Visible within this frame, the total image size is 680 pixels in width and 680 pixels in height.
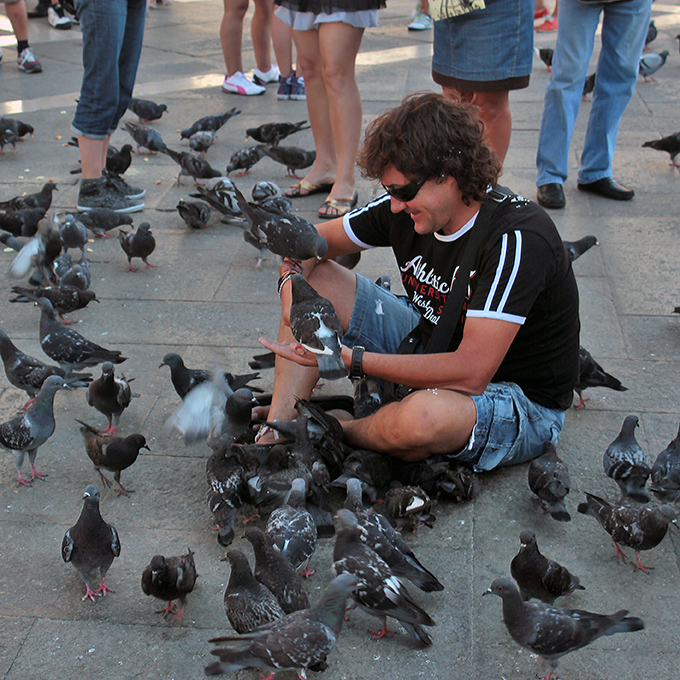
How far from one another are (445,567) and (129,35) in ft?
17.0

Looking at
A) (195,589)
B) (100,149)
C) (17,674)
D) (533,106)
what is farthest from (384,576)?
(533,106)

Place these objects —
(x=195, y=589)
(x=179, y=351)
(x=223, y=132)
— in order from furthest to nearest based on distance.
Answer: (x=223, y=132) → (x=179, y=351) → (x=195, y=589)

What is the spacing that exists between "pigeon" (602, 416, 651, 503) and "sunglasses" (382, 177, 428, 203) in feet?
4.78

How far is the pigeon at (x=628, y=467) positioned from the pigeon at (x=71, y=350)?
2803 mm

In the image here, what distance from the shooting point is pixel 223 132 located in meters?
9.00

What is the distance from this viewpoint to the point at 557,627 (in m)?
2.64

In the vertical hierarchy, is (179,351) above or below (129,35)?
below

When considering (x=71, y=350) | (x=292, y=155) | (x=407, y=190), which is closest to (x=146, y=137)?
(x=292, y=155)

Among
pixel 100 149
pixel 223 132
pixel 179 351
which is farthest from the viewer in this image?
pixel 223 132

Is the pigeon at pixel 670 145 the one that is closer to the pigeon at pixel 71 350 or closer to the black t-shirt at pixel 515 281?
the black t-shirt at pixel 515 281

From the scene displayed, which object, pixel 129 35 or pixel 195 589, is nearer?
pixel 195 589

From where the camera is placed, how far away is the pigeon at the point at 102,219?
6.32m

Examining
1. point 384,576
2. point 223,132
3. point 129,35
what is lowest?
point 223,132

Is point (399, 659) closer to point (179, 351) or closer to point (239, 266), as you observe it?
point (179, 351)
